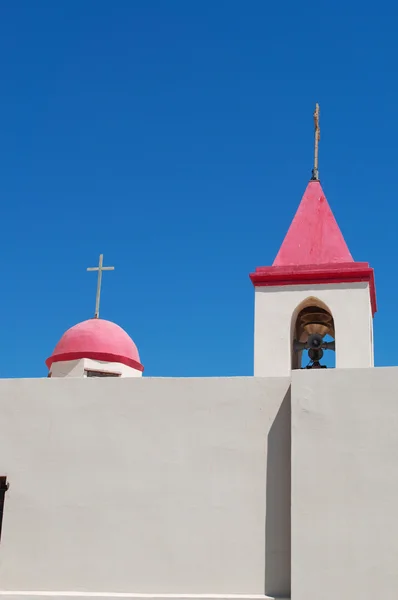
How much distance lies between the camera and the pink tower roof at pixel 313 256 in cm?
906

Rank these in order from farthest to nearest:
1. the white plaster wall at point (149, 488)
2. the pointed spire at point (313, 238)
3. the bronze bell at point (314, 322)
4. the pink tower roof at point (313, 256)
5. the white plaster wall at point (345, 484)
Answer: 1. the bronze bell at point (314, 322)
2. the pointed spire at point (313, 238)
3. the pink tower roof at point (313, 256)
4. the white plaster wall at point (149, 488)
5. the white plaster wall at point (345, 484)

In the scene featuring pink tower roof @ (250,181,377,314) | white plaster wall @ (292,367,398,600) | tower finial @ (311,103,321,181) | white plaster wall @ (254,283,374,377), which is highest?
tower finial @ (311,103,321,181)

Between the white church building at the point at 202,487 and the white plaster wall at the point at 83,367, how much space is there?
288cm

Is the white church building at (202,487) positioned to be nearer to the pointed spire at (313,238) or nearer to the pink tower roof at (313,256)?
the pink tower roof at (313,256)

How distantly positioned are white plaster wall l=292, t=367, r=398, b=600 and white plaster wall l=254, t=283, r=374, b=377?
1.43m

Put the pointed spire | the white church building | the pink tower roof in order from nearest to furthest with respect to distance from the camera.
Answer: the white church building
the pink tower roof
the pointed spire

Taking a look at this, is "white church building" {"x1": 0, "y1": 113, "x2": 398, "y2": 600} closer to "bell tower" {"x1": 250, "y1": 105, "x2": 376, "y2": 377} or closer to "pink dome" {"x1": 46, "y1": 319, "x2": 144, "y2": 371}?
"bell tower" {"x1": 250, "y1": 105, "x2": 376, "y2": 377}

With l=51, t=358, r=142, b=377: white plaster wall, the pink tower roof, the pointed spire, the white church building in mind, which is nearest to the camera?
the white church building

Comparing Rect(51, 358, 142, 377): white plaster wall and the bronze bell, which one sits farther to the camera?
Rect(51, 358, 142, 377): white plaster wall

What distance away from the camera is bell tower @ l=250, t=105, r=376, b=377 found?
8805mm

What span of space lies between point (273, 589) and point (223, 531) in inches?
25.5

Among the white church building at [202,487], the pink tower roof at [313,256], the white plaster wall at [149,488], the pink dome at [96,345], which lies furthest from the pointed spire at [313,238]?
the pink dome at [96,345]

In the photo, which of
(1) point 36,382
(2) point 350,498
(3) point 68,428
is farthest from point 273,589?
(1) point 36,382

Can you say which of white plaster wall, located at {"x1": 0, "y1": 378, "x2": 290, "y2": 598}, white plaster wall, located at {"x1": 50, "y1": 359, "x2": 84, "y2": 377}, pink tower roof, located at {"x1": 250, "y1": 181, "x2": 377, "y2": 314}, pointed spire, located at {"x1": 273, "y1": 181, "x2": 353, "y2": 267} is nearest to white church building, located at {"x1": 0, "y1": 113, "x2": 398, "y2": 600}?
white plaster wall, located at {"x1": 0, "y1": 378, "x2": 290, "y2": 598}
